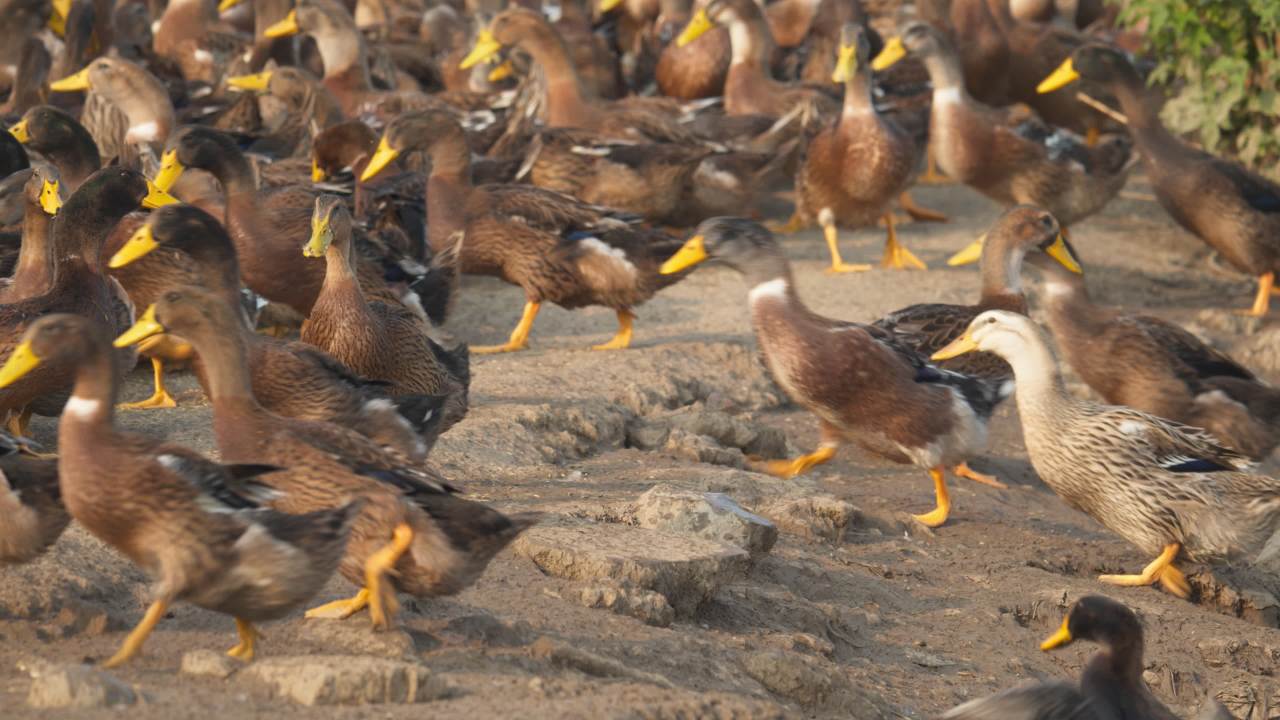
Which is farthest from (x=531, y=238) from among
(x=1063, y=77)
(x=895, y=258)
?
(x=1063, y=77)

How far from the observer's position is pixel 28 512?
4.97m

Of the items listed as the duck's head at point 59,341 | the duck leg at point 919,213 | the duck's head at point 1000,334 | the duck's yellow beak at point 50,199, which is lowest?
the duck leg at point 919,213

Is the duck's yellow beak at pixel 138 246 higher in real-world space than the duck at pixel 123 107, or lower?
higher

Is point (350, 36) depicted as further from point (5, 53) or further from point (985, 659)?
point (985, 659)

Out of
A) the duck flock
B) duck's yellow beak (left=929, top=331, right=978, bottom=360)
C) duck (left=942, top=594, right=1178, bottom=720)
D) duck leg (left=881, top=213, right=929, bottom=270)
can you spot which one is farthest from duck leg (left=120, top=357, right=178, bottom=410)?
duck leg (left=881, top=213, right=929, bottom=270)

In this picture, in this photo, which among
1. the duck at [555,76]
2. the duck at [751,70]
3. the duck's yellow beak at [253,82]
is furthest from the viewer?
the duck at [751,70]

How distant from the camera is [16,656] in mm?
4824

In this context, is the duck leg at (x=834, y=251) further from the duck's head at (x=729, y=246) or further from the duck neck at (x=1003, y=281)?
the duck's head at (x=729, y=246)

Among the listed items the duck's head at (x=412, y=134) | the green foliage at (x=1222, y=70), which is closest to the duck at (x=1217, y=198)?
the green foliage at (x=1222, y=70)

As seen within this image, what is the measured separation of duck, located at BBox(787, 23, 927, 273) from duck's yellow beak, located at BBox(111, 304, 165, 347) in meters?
6.39

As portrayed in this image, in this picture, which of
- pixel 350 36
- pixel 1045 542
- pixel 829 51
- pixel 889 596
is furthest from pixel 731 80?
pixel 889 596

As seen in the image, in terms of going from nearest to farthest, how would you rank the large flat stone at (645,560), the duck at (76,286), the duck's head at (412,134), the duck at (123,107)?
the large flat stone at (645,560), the duck at (76,286), the duck's head at (412,134), the duck at (123,107)

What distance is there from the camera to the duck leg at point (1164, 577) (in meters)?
7.19

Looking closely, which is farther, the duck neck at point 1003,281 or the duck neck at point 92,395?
the duck neck at point 1003,281
